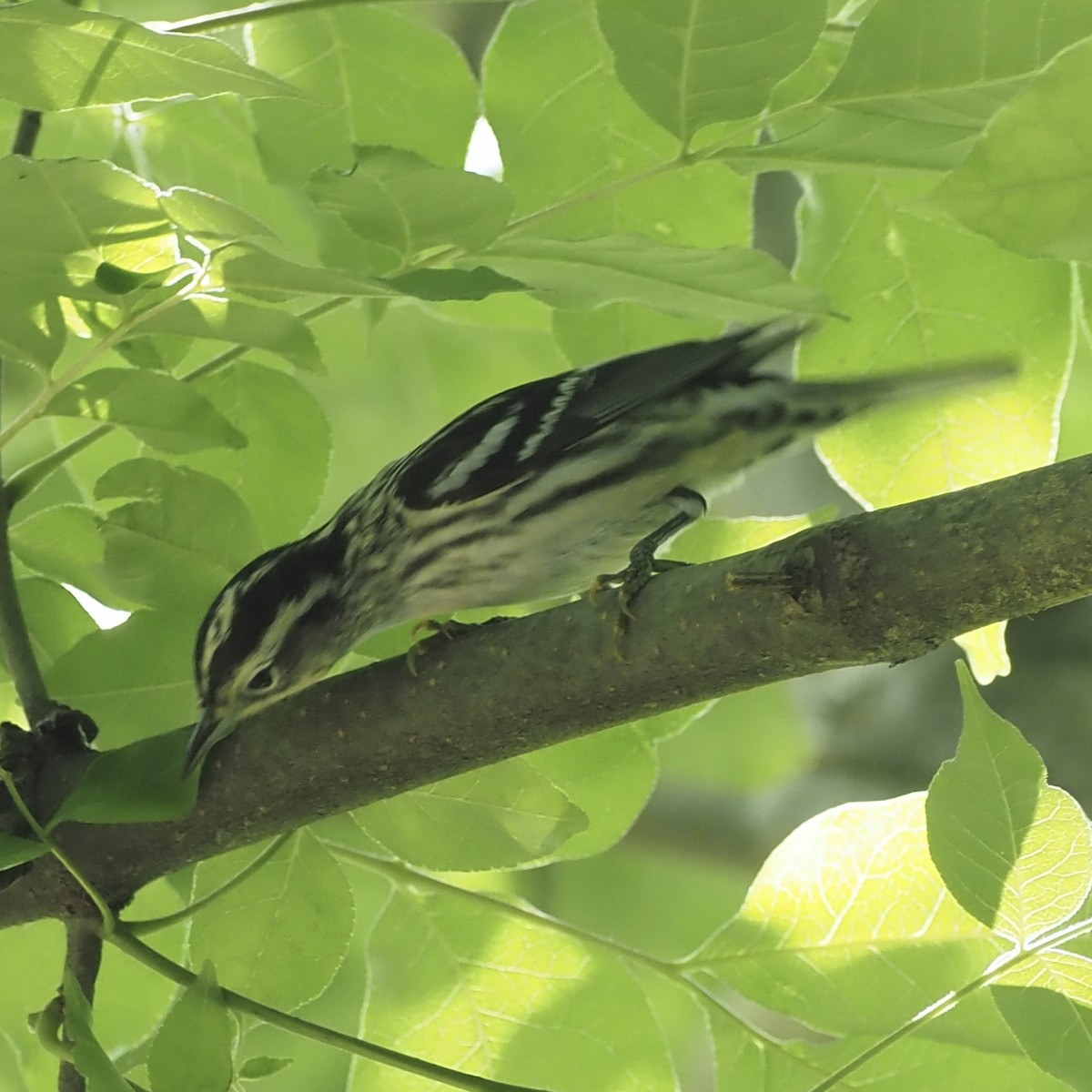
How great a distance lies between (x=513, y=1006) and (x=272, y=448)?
49cm

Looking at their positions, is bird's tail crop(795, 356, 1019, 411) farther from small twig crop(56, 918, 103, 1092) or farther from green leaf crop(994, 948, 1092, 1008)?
small twig crop(56, 918, 103, 1092)

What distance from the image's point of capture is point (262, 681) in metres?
1.28

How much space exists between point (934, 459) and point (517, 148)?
1.43ft

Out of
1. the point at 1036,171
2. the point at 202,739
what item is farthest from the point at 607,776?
the point at 1036,171

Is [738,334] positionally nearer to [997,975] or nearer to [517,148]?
[517,148]

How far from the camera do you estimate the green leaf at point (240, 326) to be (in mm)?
857

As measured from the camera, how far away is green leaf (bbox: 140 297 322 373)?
2.81 ft

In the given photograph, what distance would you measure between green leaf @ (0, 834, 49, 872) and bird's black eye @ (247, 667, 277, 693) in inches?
12.2

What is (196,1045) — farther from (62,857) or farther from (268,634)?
(268,634)

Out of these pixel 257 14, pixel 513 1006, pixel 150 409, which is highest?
pixel 257 14

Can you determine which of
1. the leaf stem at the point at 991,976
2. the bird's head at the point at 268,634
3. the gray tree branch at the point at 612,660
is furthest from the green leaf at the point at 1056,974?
the bird's head at the point at 268,634

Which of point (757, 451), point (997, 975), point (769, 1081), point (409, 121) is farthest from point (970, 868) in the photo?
point (409, 121)

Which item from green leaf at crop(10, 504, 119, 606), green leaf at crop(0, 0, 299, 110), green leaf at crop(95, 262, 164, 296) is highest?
green leaf at crop(0, 0, 299, 110)

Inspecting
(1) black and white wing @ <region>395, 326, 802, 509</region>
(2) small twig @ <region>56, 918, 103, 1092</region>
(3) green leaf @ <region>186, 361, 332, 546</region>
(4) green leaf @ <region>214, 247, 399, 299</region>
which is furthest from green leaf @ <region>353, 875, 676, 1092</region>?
(4) green leaf @ <region>214, 247, 399, 299</region>
